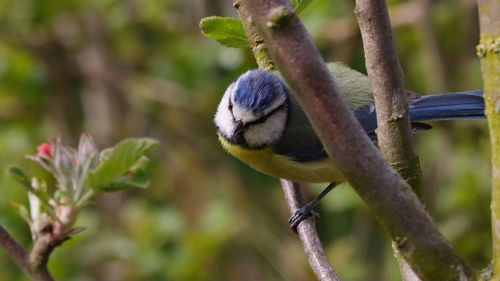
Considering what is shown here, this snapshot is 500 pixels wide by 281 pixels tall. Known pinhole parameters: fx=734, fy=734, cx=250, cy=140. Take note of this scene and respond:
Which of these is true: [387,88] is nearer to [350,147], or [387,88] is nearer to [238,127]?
[350,147]

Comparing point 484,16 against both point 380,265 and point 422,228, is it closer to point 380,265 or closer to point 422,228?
point 422,228

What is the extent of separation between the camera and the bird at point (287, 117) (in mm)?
1971

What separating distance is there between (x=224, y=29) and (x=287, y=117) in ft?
2.83

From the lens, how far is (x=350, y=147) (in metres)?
0.67

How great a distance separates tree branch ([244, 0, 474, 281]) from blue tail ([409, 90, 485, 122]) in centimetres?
133

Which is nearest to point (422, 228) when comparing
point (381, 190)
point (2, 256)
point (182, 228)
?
point (381, 190)

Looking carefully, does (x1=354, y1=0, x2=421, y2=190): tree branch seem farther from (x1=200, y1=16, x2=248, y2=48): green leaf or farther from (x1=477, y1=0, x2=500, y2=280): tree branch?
(x1=200, y1=16, x2=248, y2=48): green leaf

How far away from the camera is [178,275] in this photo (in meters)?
2.94

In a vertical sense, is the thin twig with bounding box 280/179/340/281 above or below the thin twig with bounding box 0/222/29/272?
below

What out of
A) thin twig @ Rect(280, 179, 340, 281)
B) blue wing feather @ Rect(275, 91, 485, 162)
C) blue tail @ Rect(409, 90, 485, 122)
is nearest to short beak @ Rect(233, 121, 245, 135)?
blue wing feather @ Rect(275, 91, 485, 162)

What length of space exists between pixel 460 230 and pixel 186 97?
1.33 metres

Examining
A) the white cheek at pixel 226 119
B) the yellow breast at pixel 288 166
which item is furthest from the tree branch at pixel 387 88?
the white cheek at pixel 226 119

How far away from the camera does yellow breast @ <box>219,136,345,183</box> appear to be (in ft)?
6.36

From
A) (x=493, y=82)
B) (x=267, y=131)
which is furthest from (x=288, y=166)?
(x=493, y=82)
